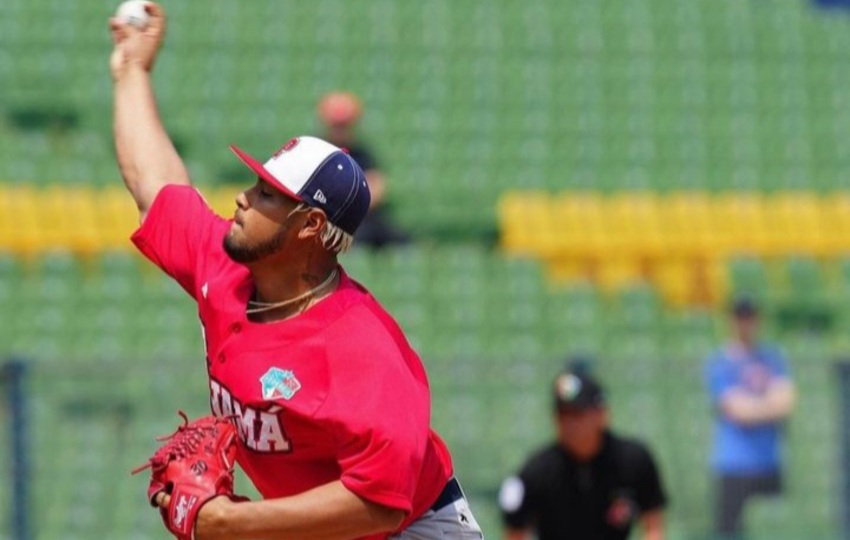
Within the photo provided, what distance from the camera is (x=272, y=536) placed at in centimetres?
361

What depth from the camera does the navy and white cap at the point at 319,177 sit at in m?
3.74

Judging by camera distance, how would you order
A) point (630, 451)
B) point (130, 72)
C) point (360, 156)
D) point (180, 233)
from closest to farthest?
point (180, 233)
point (130, 72)
point (630, 451)
point (360, 156)

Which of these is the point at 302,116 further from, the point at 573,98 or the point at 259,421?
the point at 259,421

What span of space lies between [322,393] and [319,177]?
0.49m

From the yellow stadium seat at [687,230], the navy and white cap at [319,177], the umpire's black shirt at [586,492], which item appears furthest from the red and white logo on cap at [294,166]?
the yellow stadium seat at [687,230]

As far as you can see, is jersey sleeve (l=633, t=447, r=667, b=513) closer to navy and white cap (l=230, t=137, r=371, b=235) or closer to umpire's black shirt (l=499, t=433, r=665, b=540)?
umpire's black shirt (l=499, t=433, r=665, b=540)

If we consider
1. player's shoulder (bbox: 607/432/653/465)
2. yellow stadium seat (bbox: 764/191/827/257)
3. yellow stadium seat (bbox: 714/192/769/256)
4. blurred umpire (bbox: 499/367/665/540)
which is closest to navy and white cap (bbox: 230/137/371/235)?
blurred umpire (bbox: 499/367/665/540)

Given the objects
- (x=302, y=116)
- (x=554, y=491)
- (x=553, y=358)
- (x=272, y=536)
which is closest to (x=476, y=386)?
(x=553, y=358)

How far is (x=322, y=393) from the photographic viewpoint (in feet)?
12.1

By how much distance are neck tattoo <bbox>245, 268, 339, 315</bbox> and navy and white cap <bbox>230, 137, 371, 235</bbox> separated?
0.44 ft

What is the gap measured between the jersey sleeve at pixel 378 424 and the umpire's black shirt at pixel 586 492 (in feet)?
9.68

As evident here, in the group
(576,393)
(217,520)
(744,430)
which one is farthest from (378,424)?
(744,430)

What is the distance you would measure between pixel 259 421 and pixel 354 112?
254 inches

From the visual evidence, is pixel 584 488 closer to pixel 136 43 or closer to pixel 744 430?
pixel 744 430
